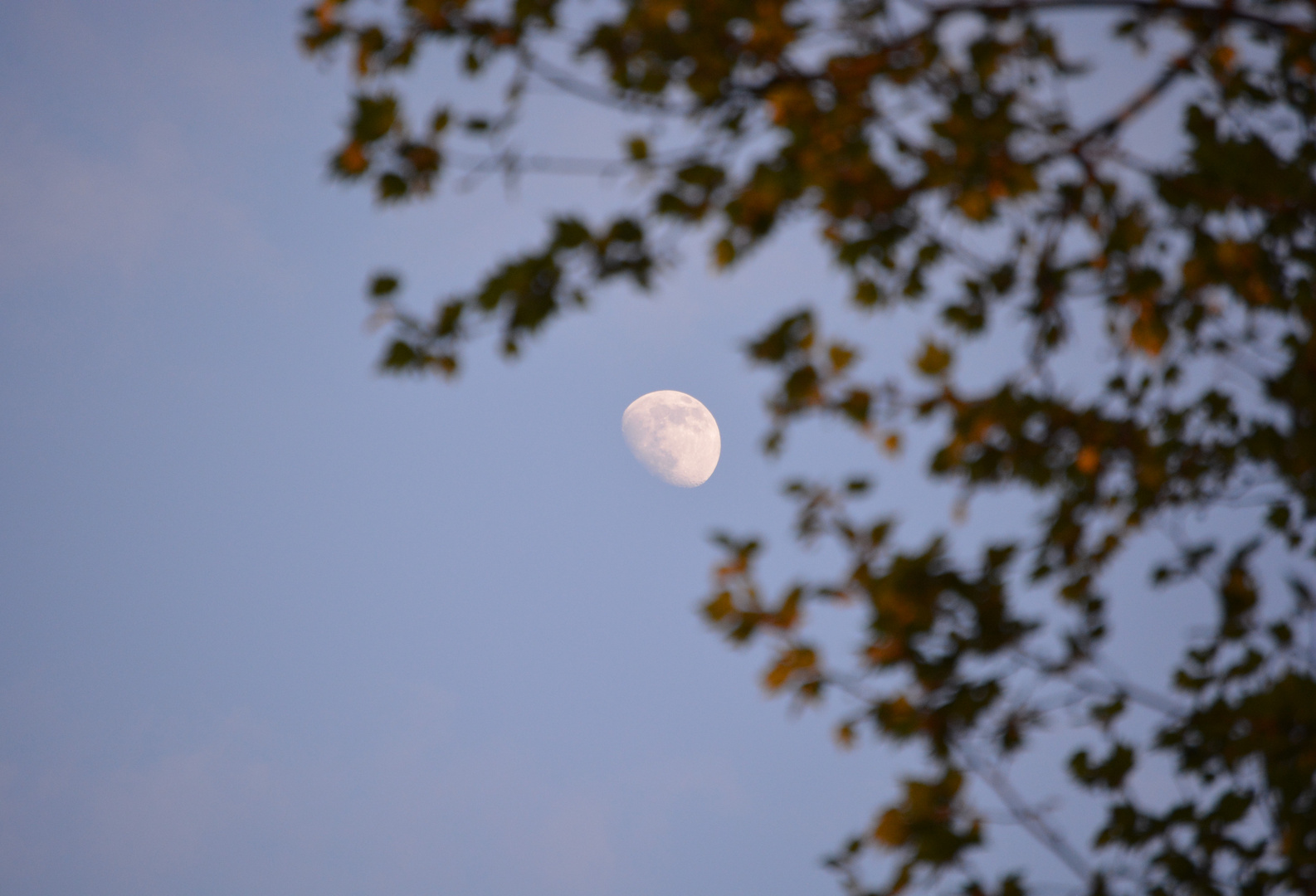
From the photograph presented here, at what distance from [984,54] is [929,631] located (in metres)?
2.34

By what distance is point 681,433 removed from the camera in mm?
29312

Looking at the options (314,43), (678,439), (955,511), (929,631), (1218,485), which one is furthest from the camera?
(678,439)

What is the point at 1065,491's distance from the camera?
3615mm

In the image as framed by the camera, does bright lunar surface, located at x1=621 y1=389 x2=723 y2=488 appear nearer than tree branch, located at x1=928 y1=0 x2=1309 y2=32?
No

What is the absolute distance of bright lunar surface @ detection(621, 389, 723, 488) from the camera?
27609 millimetres

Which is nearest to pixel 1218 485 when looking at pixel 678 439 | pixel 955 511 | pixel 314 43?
pixel 955 511

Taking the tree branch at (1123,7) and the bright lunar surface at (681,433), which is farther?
the bright lunar surface at (681,433)

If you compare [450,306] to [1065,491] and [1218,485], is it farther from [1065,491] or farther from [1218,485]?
[1218,485]

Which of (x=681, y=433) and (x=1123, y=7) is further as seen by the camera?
(x=681, y=433)

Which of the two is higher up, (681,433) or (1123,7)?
(681,433)

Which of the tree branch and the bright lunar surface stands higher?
the bright lunar surface

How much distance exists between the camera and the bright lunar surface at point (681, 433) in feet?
90.6

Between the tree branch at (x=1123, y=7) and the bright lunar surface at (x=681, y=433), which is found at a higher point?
the bright lunar surface at (x=681, y=433)

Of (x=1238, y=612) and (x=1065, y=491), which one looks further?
(x=1065, y=491)
